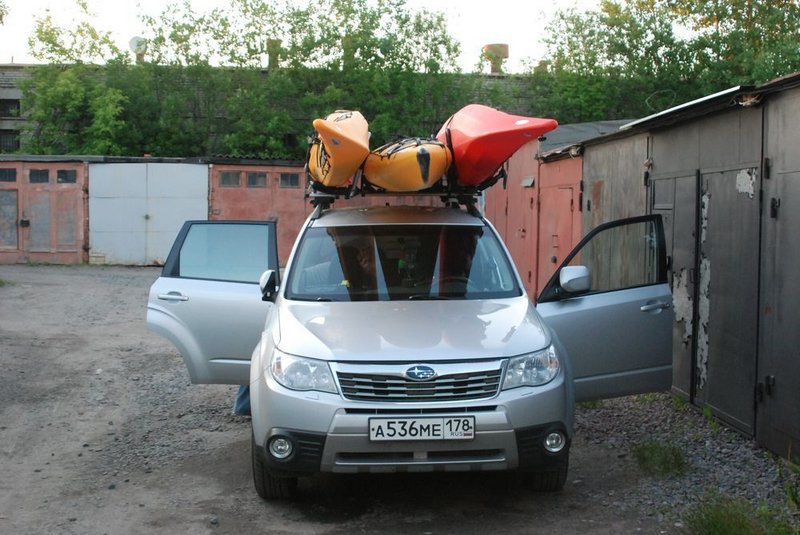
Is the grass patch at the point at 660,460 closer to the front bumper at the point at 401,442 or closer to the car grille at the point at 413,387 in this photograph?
the front bumper at the point at 401,442

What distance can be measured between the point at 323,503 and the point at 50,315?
1083 cm

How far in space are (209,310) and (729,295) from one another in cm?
384

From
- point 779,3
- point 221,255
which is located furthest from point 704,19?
point 221,255

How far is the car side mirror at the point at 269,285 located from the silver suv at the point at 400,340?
0.01 m

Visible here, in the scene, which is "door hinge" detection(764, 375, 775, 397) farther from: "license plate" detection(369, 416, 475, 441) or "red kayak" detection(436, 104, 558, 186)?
"license plate" detection(369, 416, 475, 441)

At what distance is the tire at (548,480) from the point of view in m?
5.74

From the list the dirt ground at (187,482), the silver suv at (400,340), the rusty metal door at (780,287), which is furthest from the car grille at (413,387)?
the rusty metal door at (780,287)

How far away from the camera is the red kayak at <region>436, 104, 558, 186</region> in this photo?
6.45m

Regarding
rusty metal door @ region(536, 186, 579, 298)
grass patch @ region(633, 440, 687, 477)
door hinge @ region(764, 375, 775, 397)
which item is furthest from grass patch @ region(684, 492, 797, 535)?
rusty metal door @ region(536, 186, 579, 298)

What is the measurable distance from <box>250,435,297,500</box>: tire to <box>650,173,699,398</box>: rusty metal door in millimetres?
3828

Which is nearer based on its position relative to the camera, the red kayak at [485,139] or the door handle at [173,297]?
the red kayak at [485,139]

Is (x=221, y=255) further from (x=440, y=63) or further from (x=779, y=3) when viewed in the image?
(x=779, y=3)

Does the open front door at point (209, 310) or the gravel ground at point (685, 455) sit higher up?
the open front door at point (209, 310)

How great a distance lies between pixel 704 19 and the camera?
33.9m
